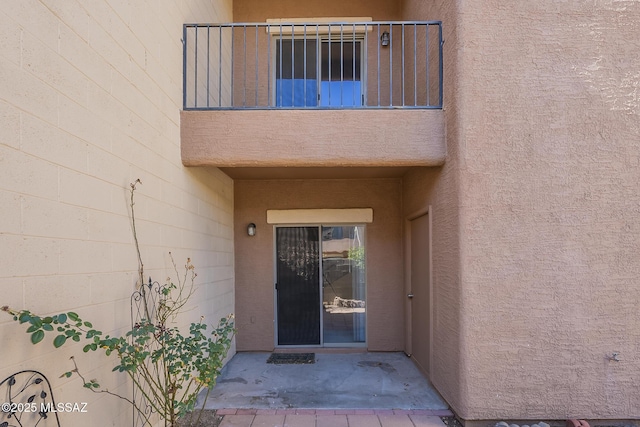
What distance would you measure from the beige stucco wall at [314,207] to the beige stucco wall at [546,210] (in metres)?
2.24

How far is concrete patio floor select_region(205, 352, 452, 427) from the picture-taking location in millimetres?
3662

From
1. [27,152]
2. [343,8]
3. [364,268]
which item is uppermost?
[343,8]

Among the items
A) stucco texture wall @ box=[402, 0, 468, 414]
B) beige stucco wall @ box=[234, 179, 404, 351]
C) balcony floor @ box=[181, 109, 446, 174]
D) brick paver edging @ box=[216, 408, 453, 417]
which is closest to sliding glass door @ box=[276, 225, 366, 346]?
beige stucco wall @ box=[234, 179, 404, 351]

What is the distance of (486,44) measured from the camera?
3.64m

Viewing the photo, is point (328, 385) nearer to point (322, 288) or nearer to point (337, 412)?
point (337, 412)

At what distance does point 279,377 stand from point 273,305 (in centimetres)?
138

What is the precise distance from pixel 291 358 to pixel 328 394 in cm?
142

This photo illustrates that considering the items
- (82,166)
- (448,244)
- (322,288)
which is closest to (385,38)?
(448,244)

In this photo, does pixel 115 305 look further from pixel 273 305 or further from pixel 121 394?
pixel 273 305

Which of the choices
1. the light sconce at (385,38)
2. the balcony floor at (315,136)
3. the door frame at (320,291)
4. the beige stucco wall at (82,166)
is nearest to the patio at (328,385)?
the door frame at (320,291)

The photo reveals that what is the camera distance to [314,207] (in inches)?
236

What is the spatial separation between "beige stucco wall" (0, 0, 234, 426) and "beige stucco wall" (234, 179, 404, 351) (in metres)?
2.35

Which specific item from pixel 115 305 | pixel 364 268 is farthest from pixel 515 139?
pixel 115 305

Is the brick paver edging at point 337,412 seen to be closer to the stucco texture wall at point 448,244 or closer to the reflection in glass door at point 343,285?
the stucco texture wall at point 448,244
